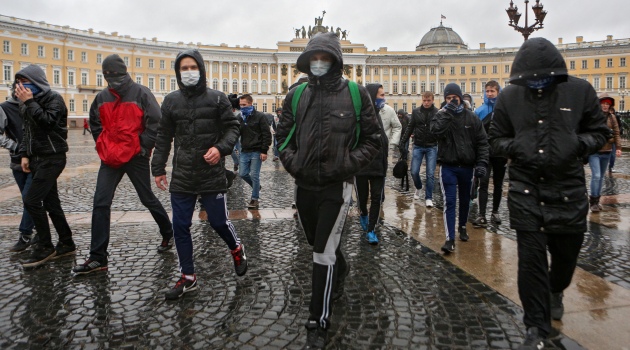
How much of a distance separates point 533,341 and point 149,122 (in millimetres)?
4019

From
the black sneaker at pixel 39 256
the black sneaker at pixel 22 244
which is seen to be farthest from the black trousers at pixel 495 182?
the black sneaker at pixel 22 244

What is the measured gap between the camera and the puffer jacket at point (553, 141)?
9.55 feet

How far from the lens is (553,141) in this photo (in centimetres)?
292

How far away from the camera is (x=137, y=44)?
8162 cm

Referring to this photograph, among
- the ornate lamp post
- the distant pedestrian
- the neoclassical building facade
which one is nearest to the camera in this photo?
the distant pedestrian

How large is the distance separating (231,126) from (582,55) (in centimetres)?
9452

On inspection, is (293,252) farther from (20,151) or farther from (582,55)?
(582,55)

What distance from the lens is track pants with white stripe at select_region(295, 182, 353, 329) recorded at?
317 cm

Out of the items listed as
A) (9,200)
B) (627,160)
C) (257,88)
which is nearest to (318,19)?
(257,88)

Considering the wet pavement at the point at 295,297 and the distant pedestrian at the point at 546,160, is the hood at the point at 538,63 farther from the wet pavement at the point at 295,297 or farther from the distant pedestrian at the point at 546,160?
the wet pavement at the point at 295,297

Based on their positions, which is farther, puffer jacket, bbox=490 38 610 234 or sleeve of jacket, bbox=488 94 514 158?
sleeve of jacket, bbox=488 94 514 158

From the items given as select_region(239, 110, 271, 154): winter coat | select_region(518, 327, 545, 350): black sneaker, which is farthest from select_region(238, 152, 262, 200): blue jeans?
select_region(518, 327, 545, 350): black sneaker

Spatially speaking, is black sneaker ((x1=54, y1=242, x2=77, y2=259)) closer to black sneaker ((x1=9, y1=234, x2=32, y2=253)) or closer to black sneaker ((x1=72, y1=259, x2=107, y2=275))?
black sneaker ((x1=9, y1=234, x2=32, y2=253))

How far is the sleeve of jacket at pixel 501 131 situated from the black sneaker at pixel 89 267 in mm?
3697
